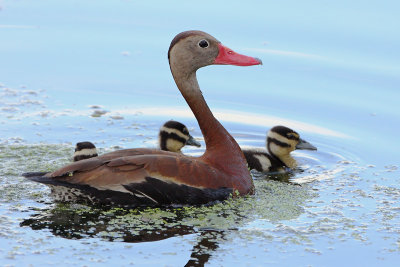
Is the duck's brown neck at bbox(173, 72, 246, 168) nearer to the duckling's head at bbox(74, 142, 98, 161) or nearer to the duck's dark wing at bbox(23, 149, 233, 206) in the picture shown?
the duck's dark wing at bbox(23, 149, 233, 206)

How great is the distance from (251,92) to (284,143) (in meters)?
1.63

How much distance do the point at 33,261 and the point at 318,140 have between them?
471 centimetres

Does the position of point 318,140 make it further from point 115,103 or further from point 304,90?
point 115,103

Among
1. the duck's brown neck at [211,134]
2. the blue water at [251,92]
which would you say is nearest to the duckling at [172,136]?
the blue water at [251,92]

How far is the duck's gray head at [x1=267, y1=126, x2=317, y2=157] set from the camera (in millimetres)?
9797

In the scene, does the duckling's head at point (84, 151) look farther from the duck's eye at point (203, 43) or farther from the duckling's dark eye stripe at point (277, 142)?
the duckling's dark eye stripe at point (277, 142)

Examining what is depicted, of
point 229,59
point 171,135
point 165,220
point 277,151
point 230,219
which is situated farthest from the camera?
point 277,151

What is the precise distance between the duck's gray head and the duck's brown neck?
1434mm

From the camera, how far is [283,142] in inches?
386

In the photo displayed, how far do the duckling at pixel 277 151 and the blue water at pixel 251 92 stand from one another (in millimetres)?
224

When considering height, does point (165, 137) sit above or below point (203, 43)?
below

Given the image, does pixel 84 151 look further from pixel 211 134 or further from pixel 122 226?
pixel 122 226

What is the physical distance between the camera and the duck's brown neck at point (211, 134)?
8.22m

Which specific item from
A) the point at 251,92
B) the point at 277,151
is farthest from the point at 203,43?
the point at 251,92
